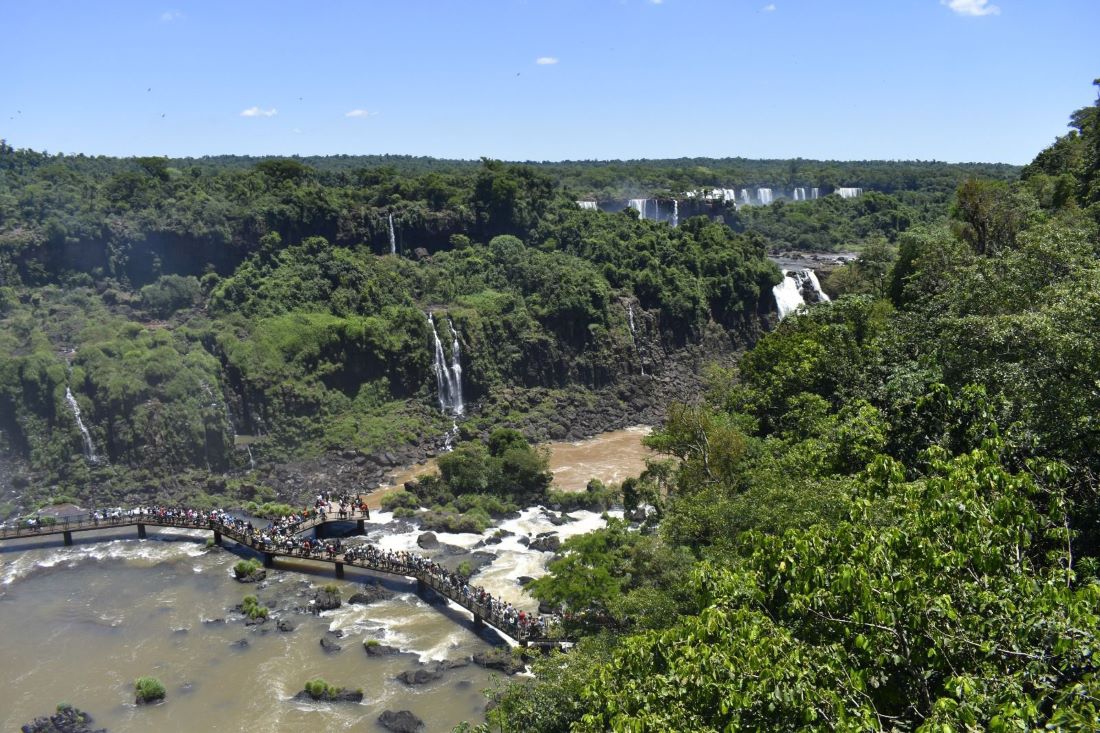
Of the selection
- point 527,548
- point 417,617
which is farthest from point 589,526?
point 417,617

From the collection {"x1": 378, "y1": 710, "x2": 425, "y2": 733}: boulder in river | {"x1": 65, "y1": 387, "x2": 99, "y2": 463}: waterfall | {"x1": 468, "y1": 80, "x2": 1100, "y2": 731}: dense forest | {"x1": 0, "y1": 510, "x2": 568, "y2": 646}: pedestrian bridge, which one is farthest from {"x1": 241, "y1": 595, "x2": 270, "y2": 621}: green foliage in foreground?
{"x1": 65, "y1": 387, "x2": 99, "y2": 463}: waterfall

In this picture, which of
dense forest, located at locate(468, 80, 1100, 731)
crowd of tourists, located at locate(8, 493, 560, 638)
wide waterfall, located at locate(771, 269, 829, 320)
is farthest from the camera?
wide waterfall, located at locate(771, 269, 829, 320)

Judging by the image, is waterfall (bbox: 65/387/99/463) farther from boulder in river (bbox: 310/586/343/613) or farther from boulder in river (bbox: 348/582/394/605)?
boulder in river (bbox: 348/582/394/605)

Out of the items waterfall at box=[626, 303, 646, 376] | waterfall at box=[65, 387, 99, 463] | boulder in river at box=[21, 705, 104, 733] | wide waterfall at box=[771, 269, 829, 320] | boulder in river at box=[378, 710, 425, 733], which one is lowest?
boulder in river at box=[378, 710, 425, 733]

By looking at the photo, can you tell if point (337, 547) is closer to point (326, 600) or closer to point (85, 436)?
point (326, 600)

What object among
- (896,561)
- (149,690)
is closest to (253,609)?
(149,690)

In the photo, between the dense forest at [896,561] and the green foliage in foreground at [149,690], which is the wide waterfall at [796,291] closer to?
the dense forest at [896,561]

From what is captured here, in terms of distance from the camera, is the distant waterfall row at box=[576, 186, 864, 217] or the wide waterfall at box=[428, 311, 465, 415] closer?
the wide waterfall at box=[428, 311, 465, 415]
